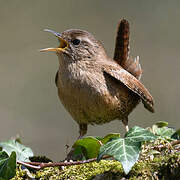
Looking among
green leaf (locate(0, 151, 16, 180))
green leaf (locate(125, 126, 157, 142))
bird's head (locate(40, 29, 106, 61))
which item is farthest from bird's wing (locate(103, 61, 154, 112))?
green leaf (locate(0, 151, 16, 180))

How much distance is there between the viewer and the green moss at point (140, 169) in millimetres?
1878

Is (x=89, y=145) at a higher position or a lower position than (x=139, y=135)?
lower

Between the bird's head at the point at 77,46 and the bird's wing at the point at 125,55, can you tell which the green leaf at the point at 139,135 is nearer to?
the bird's head at the point at 77,46

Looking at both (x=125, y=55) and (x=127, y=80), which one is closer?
(x=127, y=80)

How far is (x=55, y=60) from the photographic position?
19.8ft

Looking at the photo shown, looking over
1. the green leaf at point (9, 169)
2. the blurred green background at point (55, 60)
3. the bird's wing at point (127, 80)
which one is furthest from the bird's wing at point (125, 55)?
the green leaf at point (9, 169)

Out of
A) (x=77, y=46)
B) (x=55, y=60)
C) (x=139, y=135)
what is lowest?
(x=139, y=135)

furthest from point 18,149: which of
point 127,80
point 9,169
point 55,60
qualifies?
point 55,60

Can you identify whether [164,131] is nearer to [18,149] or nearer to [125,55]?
[18,149]

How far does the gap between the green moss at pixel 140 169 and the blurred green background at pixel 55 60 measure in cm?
283

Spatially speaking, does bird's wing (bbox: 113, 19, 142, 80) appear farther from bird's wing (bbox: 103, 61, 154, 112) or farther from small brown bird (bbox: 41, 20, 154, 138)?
bird's wing (bbox: 103, 61, 154, 112)

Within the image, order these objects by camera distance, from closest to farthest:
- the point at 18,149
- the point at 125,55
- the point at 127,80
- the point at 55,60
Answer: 1. the point at 18,149
2. the point at 127,80
3. the point at 125,55
4. the point at 55,60

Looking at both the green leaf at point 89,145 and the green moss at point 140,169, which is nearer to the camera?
the green moss at point 140,169

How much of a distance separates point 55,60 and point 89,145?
385cm
